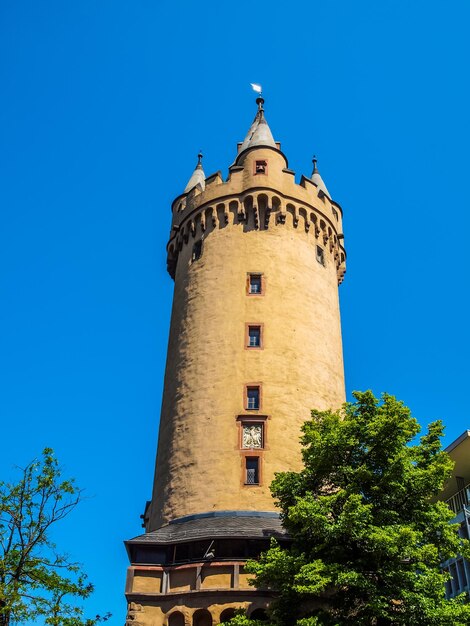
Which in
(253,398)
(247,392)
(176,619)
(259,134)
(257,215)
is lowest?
(176,619)

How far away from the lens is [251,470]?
29.7m

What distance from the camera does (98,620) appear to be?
24219 mm

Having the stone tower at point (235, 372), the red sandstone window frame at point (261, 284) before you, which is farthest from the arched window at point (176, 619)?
the red sandstone window frame at point (261, 284)

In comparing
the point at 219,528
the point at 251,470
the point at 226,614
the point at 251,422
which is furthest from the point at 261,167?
the point at 226,614

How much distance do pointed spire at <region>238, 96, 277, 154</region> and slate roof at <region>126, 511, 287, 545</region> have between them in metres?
20.2

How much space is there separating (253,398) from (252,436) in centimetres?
182

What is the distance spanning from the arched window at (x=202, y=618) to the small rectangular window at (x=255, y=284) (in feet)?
48.0

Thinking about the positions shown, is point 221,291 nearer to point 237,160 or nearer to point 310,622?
point 237,160

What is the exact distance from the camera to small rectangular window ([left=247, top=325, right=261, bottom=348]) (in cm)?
3309

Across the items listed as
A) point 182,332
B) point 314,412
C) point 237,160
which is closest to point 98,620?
point 314,412

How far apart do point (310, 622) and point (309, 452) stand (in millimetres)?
5548

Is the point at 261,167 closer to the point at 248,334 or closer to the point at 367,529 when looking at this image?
the point at 248,334

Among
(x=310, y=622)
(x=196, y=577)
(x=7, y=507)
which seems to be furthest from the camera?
(x=196, y=577)

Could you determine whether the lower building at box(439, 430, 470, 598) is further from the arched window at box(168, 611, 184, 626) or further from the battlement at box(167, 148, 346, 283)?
the arched window at box(168, 611, 184, 626)
